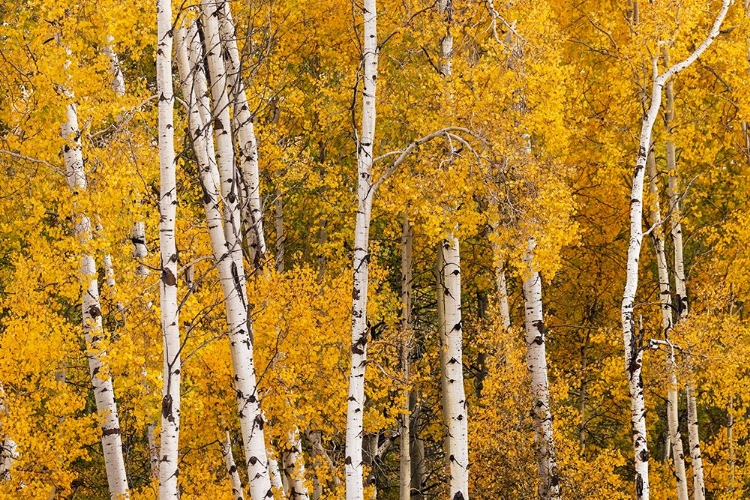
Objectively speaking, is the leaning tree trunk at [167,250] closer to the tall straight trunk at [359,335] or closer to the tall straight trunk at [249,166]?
the tall straight trunk at [359,335]

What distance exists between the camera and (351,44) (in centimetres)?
1880

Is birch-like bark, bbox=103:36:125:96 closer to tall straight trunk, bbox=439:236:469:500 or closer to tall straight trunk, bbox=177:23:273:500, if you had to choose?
tall straight trunk, bbox=177:23:273:500

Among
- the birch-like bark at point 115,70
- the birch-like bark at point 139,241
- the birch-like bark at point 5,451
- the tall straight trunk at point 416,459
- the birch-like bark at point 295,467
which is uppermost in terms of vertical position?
the birch-like bark at point 115,70

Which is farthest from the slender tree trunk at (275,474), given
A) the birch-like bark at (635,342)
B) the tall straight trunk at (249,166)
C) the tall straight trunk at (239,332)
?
the birch-like bark at (635,342)

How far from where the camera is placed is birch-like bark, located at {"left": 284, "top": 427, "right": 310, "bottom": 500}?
12.5 meters

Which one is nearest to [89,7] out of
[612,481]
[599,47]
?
[599,47]

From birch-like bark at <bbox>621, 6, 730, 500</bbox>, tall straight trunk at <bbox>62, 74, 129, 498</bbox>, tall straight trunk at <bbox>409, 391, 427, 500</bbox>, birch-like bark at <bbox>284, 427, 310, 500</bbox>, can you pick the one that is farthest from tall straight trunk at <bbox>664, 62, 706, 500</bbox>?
tall straight trunk at <bbox>62, 74, 129, 498</bbox>

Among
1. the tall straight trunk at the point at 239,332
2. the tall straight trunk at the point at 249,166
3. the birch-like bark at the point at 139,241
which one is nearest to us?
the tall straight trunk at the point at 239,332

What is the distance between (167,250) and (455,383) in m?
4.43

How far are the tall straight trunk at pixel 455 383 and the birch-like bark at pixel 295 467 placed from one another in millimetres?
2135

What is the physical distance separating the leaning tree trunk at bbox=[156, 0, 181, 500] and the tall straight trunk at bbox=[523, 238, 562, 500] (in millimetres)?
6296

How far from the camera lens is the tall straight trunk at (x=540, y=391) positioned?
13.6 m

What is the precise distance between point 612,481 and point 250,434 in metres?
7.78

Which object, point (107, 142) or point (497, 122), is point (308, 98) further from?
point (497, 122)
